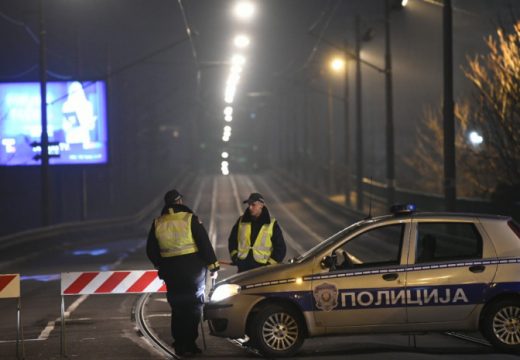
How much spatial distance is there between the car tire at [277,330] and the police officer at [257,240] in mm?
1547

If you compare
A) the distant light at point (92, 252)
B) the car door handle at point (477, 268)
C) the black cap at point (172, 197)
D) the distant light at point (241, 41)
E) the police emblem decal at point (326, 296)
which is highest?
the distant light at point (241, 41)

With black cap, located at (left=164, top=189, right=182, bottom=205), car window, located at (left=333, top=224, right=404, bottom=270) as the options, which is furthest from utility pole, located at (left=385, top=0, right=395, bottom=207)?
black cap, located at (left=164, top=189, right=182, bottom=205)

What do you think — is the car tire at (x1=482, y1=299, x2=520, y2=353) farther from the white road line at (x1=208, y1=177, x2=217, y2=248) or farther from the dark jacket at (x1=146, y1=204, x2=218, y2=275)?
the white road line at (x1=208, y1=177, x2=217, y2=248)

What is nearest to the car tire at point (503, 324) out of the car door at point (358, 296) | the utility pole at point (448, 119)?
the car door at point (358, 296)

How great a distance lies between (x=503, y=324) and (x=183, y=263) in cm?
358

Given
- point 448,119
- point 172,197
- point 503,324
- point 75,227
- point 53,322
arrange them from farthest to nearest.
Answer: point 75,227 < point 448,119 < point 53,322 < point 172,197 < point 503,324

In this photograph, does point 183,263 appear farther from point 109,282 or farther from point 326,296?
point 326,296

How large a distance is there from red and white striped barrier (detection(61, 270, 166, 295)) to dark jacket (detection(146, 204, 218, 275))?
0.64 m

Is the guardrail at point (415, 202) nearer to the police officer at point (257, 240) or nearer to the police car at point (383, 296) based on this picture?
the police car at point (383, 296)

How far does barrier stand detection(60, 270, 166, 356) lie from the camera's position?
12.4 meters

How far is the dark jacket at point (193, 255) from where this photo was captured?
11.8 meters

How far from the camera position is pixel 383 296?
11.3 m

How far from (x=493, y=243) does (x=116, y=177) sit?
60209 millimetres

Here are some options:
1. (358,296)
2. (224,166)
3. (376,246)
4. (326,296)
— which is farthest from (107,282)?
(224,166)
